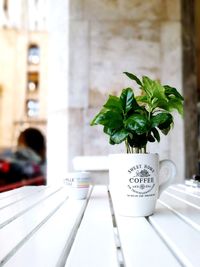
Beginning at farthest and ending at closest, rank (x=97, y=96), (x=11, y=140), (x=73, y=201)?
1. (x=11, y=140)
2. (x=97, y=96)
3. (x=73, y=201)

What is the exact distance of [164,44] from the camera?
212cm

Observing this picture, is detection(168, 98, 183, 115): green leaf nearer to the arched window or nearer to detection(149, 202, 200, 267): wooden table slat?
detection(149, 202, 200, 267): wooden table slat

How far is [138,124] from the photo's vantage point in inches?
26.8

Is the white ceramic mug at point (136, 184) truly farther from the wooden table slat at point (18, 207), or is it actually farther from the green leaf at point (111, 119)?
the wooden table slat at point (18, 207)

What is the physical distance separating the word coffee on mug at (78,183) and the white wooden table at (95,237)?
106 mm

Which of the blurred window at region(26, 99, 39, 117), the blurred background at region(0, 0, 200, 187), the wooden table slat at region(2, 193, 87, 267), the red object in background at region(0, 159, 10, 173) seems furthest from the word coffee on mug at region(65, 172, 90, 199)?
the blurred window at region(26, 99, 39, 117)

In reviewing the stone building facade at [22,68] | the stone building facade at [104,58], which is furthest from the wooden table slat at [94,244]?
the stone building facade at [22,68]

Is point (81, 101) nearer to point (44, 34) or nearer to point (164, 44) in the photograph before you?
point (164, 44)

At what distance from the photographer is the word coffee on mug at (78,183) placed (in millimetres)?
941

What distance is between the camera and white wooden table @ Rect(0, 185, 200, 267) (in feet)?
1.38

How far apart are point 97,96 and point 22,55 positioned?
13.4m

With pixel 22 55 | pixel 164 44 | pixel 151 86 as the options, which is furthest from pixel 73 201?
pixel 22 55

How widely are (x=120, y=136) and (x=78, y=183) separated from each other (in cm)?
31

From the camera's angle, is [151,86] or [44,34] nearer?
[151,86]
